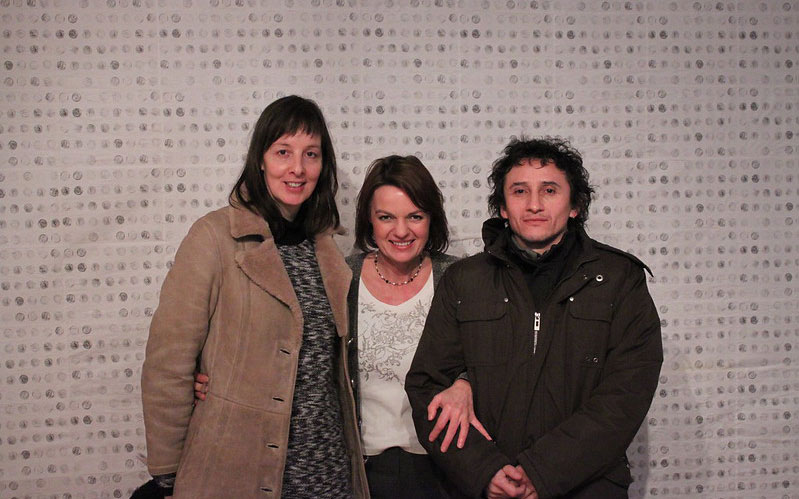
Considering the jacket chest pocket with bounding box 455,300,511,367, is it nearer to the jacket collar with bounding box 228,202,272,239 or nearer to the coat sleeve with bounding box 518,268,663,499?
the coat sleeve with bounding box 518,268,663,499

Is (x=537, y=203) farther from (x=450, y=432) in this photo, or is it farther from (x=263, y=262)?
(x=263, y=262)

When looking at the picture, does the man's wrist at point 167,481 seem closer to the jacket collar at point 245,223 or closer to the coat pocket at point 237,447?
the coat pocket at point 237,447

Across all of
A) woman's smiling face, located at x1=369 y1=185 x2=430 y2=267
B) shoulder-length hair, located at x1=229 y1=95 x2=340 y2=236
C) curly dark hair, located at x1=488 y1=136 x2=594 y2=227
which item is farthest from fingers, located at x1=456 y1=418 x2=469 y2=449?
shoulder-length hair, located at x1=229 y1=95 x2=340 y2=236

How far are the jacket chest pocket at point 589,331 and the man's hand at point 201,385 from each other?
971 mm

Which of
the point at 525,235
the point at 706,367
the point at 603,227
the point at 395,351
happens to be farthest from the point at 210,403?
the point at 706,367

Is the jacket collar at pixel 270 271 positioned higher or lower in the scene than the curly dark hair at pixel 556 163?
lower

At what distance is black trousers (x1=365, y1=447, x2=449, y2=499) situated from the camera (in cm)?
190

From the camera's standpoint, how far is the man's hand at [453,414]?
164 centimetres

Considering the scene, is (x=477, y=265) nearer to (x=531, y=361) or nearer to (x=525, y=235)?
(x=525, y=235)

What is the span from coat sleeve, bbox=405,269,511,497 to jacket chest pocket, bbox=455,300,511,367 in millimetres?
47

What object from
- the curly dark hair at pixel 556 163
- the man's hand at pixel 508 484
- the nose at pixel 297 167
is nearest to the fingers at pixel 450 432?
the man's hand at pixel 508 484

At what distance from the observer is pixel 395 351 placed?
75.5 inches

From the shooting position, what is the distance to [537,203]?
66.8 inches

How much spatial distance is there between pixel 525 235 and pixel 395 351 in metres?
0.54
